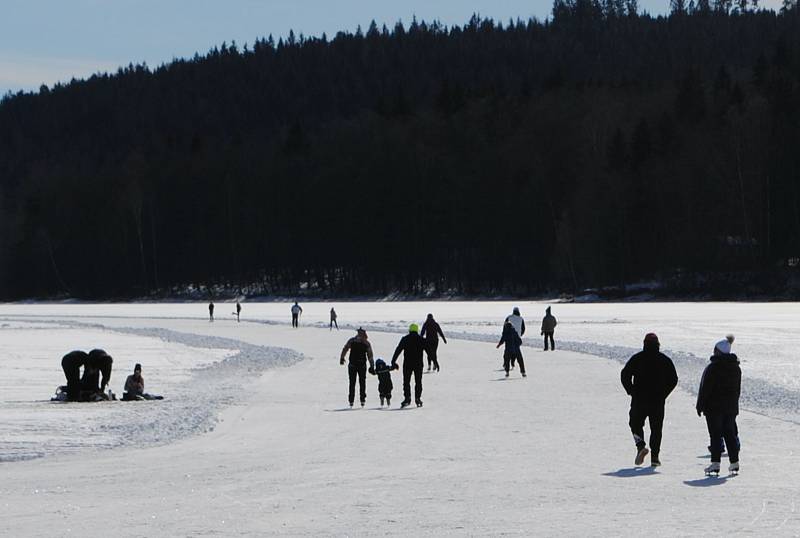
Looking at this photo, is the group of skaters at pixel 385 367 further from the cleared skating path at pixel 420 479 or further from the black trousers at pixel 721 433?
the black trousers at pixel 721 433

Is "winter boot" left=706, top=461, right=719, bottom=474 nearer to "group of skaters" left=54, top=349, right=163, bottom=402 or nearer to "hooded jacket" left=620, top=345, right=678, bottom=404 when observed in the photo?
"hooded jacket" left=620, top=345, right=678, bottom=404

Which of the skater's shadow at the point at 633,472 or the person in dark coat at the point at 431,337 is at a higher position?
the person in dark coat at the point at 431,337

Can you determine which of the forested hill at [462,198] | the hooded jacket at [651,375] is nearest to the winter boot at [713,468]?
the hooded jacket at [651,375]

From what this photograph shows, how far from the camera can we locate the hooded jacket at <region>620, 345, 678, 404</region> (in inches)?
521

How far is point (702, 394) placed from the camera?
12.7m

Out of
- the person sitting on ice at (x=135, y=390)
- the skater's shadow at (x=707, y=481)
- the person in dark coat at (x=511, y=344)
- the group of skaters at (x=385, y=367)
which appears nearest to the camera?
the skater's shadow at (x=707, y=481)

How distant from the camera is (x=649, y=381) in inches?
523

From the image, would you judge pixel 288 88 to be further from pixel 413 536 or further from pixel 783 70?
pixel 413 536

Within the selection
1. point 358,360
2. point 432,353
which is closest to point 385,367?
point 358,360

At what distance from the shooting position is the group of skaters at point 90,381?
21.7 m

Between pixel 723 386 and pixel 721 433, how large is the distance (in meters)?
0.49

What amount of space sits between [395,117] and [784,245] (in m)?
50.3

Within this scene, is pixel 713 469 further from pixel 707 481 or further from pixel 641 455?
pixel 641 455

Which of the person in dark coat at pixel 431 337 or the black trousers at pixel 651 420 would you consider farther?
the person in dark coat at pixel 431 337
